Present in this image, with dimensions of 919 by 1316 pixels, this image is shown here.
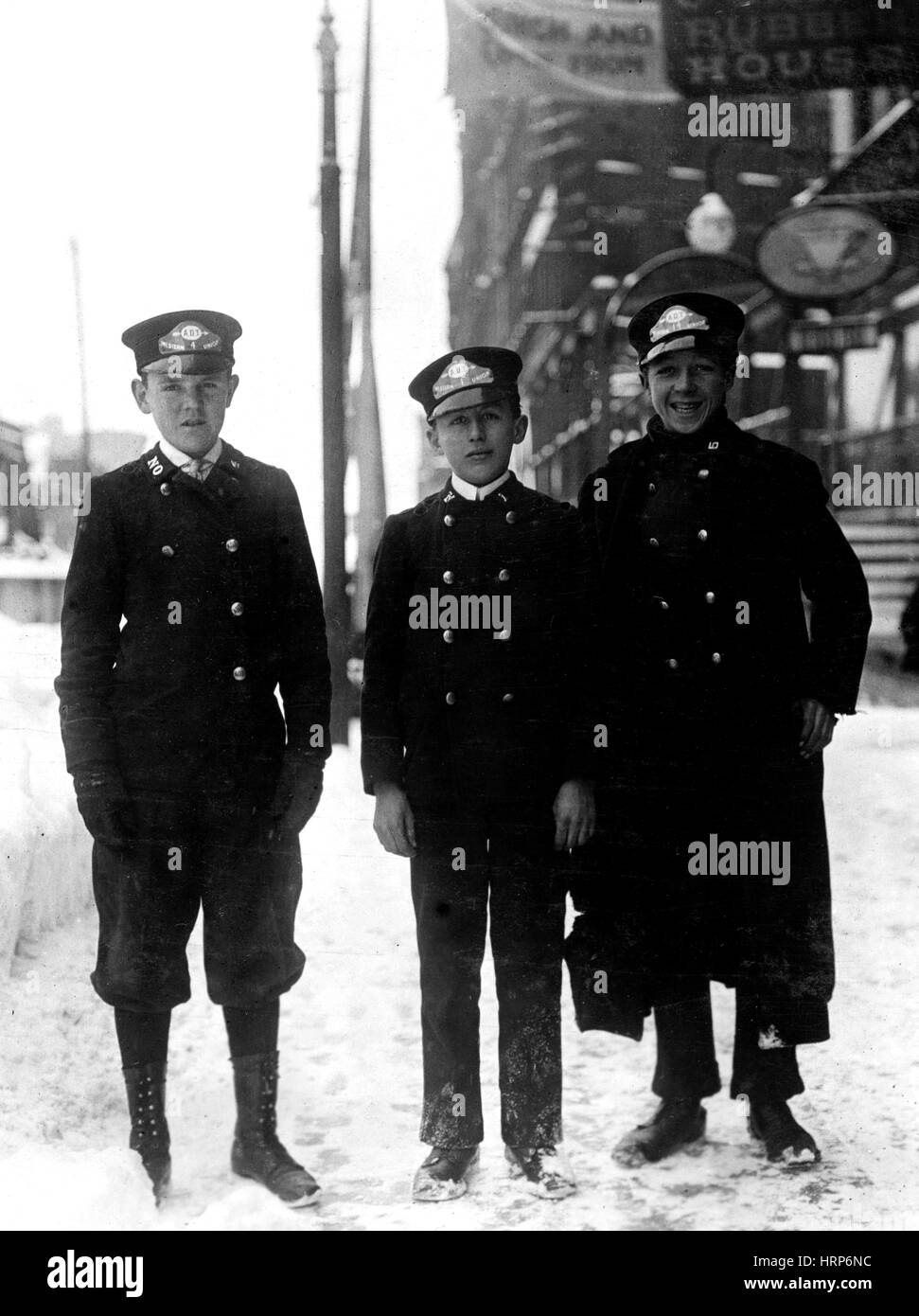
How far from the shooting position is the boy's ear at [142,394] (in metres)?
3.22

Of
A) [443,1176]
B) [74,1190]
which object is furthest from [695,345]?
[74,1190]

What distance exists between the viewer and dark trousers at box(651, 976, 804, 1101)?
3252mm

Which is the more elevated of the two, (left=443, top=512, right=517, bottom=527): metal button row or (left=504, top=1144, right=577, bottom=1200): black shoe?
(left=443, top=512, right=517, bottom=527): metal button row

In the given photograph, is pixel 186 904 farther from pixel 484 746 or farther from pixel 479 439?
pixel 479 439

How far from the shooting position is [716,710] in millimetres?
3209

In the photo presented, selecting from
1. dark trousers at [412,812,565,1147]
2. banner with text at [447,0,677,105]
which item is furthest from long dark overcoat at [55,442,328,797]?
banner with text at [447,0,677,105]

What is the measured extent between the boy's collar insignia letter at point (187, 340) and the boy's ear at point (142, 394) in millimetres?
99

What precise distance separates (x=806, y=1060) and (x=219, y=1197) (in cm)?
166

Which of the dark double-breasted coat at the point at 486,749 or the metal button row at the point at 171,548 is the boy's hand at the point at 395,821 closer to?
the dark double-breasted coat at the point at 486,749

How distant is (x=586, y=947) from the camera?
3.28 metres

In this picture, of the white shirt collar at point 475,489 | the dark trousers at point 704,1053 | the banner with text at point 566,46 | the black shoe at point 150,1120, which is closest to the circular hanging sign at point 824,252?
the banner with text at point 566,46

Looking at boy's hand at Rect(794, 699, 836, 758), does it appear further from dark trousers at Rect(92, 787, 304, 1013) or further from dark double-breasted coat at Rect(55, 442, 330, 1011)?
dark trousers at Rect(92, 787, 304, 1013)

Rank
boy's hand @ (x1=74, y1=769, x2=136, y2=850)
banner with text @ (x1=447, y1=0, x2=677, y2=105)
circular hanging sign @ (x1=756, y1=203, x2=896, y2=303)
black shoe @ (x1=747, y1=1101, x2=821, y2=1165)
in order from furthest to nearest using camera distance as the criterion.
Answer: circular hanging sign @ (x1=756, y1=203, x2=896, y2=303) < banner with text @ (x1=447, y1=0, x2=677, y2=105) < black shoe @ (x1=747, y1=1101, x2=821, y2=1165) < boy's hand @ (x1=74, y1=769, x2=136, y2=850)

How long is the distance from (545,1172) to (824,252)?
2.70m
